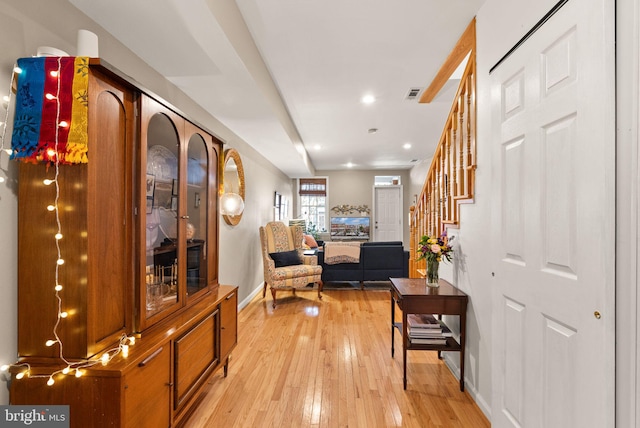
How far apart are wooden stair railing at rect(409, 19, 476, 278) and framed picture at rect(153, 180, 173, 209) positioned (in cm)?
201

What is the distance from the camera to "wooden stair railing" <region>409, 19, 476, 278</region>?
210 centimetres

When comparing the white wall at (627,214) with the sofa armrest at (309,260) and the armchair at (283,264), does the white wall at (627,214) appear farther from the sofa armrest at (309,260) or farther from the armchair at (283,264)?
the sofa armrest at (309,260)

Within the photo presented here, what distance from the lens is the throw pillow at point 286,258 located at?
4.32 m

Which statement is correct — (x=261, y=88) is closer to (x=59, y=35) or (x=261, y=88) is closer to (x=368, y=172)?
(x=59, y=35)

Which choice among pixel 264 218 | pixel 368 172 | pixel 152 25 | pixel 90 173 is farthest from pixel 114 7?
pixel 368 172

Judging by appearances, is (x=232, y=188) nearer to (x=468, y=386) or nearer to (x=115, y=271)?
(x=115, y=271)

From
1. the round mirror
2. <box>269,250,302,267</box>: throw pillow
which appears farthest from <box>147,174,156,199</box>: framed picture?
<box>269,250,302,267</box>: throw pillow

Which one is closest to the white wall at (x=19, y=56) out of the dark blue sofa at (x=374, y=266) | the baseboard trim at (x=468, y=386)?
the baseboard trim at (x=468, y=386)

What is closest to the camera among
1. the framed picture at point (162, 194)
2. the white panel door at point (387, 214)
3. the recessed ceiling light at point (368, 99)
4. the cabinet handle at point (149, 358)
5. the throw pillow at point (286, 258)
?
the cabinet handle at point (149, 358)

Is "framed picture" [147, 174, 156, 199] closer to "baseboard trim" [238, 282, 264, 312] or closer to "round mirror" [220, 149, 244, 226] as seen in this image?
"round mirror" [220, 149, 244, 226]

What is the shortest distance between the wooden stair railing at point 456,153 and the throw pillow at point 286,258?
6.91 ft

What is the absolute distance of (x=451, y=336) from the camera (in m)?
2.27

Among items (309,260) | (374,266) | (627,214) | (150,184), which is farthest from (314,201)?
(627,214)

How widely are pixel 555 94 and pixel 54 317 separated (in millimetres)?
2251
